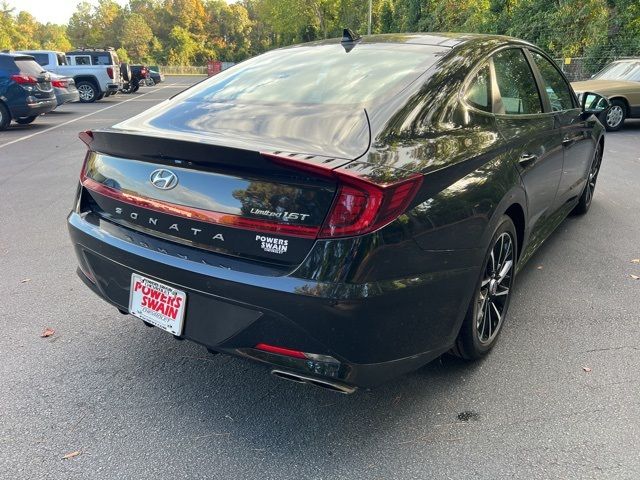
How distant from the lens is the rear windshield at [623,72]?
39.4 feet

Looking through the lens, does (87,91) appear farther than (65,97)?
Yes

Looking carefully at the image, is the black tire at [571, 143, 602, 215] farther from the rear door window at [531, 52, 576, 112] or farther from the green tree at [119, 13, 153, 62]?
the green tree at [119, 13, 153, 62]

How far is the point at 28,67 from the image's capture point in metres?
12.4

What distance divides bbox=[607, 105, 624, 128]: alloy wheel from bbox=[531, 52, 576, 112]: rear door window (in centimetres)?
871

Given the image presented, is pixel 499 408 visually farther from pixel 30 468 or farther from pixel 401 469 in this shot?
pixel 30 468

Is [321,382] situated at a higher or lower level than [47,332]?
higher

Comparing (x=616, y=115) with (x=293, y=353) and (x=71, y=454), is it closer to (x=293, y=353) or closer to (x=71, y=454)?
(x=293, y=353)

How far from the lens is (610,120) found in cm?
1181

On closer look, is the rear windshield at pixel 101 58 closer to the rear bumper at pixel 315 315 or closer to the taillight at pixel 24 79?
the taillight at pixel 24 79

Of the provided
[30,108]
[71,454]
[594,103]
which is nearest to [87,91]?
[30,108]

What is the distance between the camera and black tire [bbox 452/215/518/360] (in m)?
2.59

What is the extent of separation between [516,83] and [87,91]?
2099cm

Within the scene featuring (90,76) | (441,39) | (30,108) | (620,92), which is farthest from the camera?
(90,76)

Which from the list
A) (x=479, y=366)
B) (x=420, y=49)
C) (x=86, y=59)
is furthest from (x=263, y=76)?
(x=86, y=59)
